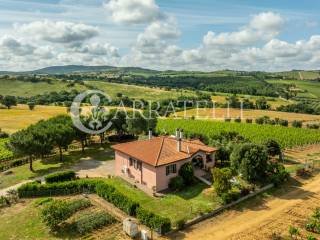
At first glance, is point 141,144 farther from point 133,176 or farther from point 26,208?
point 26,208

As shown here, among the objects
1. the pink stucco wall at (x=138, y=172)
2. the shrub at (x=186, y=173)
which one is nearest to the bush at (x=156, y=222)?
the pink stucco wall at (x=138, y=172)

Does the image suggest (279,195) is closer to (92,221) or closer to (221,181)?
(221,181)

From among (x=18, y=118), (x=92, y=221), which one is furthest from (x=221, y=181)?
(x=18, y=118)

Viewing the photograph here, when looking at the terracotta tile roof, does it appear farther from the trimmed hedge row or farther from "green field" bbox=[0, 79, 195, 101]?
"green field" bbox=[0, 79, 195, 101]

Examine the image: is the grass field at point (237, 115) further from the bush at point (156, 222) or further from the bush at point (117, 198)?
the bush at point (156, 222)

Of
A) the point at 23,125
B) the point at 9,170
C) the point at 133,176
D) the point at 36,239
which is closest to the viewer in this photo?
the point at 36,239

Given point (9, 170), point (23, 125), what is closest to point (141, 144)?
point (9, 170)

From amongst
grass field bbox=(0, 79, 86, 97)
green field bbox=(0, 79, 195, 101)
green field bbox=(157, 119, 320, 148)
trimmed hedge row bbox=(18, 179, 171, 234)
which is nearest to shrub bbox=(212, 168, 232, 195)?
trimmed hedge row bbox=(18, 179, 171, 234)
